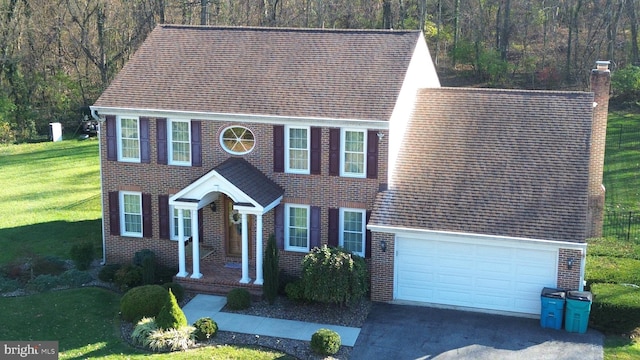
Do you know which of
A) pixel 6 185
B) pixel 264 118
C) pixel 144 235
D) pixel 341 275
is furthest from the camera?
pixel 6 185

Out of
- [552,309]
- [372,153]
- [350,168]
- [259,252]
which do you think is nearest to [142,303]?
[259,252]

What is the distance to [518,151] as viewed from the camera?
2106 centimetres

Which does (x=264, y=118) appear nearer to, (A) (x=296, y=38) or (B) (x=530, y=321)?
(A) (x=296, y=38)

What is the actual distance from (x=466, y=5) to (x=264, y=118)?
3540 cm

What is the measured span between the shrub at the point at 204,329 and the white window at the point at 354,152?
6.00 meters

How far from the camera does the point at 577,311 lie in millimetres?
18031

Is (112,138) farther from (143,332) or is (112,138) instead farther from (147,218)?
(143,332)

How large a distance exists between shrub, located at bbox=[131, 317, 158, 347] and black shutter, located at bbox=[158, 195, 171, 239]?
194 inches

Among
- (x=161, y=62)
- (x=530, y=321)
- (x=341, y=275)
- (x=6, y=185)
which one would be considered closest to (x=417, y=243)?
(x=341, y=275)

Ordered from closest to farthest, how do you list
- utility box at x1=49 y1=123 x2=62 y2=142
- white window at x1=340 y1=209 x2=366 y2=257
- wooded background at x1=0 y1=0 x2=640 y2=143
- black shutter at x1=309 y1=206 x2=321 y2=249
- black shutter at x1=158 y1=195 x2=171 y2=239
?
white window at x1=340 y1=209 x2=366 y2=257, black shutter at x1=309 y1=206 x2=321 y2=249, black shutter at x1=158 y1=195 x2=171 y2=239, utility box at x1=49 y1=123 x2=62 y2=142, wooded background at x1=0 y1=0 x2=640 y2=143

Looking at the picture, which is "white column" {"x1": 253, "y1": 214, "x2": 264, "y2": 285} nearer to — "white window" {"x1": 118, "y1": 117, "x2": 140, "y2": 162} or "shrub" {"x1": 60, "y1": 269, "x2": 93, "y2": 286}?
"white window" {"x1": 118, "y1": 117, "x2": 140, "y2": 162}

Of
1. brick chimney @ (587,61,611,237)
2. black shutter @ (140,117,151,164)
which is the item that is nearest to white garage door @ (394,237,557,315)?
brick chimney @ (587,61,611,237)

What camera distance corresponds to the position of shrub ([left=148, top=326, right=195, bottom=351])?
16922 mm

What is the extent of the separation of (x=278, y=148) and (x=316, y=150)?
3.91 ft
